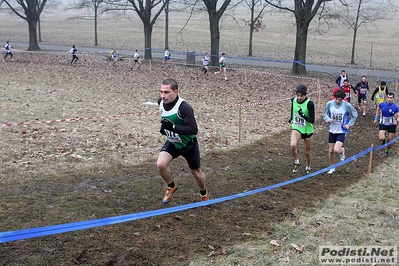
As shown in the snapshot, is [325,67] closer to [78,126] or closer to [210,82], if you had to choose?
[210,82]

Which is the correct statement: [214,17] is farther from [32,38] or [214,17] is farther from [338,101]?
[338,101]

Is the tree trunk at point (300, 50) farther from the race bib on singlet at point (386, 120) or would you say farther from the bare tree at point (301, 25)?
the race bib on singlet at point (386, 120)

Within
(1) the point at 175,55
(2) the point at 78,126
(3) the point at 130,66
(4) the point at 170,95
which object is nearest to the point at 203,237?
(4) the point at 170,95

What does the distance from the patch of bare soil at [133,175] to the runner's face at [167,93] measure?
183cm

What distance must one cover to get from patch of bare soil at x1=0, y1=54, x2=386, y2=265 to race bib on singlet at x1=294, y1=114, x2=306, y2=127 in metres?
1.14

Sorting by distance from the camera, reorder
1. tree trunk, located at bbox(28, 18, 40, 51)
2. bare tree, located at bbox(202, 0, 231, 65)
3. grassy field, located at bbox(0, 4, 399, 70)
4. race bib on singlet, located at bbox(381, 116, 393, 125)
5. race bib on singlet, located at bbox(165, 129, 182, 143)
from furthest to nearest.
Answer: grassy field, located at bbox(0, 4, 399, 70) → tree trunk, located at bbox(28, 18, 40, 51) → bare tree, located at bbox(202, 0, 231, 65) → race bib on singlet, located at bbox(381, 116, 393, 125) → race bib on singlet, located at bbox(165, 129, 182, 143)

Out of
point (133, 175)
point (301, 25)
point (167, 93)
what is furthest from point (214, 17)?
point (167, 93)

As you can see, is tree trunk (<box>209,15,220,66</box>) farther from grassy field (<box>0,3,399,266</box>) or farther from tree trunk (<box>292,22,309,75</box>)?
grassy field (<box>0,3,399,266</box>)

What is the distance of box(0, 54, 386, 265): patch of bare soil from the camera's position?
577 centimetres

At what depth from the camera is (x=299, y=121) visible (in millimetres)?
9328

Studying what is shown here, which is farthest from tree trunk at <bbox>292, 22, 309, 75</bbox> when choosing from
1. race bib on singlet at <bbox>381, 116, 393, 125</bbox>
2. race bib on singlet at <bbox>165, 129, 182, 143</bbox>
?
race bib on singlet at <bbox>165, 129, 182, 143</bbox>

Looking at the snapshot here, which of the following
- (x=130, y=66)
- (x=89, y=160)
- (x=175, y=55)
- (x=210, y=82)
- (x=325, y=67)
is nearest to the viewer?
(x=89, y=160)

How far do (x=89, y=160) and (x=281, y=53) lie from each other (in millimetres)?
38194

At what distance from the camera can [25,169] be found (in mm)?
8953
